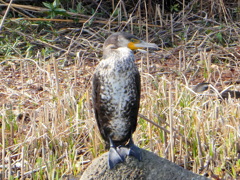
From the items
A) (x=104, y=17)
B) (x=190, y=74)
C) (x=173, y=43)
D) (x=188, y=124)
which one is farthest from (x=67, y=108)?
(x=104, y=17)

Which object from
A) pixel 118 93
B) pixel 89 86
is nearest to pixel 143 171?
pixel 118 93

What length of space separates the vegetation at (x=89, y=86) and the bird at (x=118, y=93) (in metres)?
0.30

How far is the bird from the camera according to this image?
10.4 feet

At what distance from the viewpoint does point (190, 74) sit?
18.7 ft

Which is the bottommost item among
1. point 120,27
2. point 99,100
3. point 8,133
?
point 8,133

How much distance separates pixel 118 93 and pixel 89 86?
6.27ft

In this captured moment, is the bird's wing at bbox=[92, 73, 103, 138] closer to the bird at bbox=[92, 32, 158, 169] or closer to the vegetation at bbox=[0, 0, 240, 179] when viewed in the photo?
the bird at bbox=[92, 32, 158, 169]

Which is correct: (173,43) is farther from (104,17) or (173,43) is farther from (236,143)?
(236,143)

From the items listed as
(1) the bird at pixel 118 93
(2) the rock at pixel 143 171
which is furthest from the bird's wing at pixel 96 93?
(2) the rock at pixel 143 171

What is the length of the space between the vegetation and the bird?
0.30 metres

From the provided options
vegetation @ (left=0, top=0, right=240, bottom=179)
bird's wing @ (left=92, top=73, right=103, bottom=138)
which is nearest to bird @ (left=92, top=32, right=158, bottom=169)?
bird's wing @ (left=92, top=73, right=103, bottom=138)

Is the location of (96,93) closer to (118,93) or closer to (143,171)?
(118,93)

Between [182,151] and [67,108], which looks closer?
[182,151]

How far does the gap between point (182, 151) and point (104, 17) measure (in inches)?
149
